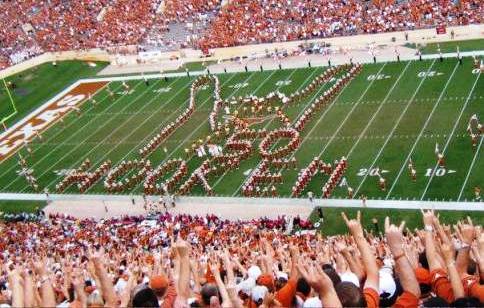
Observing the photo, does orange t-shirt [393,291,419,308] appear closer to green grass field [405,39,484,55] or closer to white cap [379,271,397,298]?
white cap [379,271,397,298]

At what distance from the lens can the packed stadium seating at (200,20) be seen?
1420 inches

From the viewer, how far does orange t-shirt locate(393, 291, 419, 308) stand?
5926mm

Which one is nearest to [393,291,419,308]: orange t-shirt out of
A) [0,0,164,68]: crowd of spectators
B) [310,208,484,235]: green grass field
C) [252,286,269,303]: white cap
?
[252,286,269,303]: white cap

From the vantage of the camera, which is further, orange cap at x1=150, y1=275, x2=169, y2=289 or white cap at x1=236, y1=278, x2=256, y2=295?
white cap at x1=236, y1=278, x2=256, y2=295

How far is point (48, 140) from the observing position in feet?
108

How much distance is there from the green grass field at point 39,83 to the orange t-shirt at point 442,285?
32770 mm

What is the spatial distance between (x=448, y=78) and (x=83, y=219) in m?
14.3

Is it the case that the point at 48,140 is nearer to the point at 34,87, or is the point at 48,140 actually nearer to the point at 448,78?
the point at 34,87

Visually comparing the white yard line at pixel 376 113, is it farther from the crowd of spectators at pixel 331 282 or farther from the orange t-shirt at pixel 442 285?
the orange t-shirt at pixel 442 285

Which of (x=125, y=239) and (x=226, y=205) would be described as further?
(x=226, y=205)

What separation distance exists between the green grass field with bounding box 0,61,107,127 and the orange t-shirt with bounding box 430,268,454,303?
32.8 metres

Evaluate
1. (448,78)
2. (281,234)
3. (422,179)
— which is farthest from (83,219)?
(448,78)

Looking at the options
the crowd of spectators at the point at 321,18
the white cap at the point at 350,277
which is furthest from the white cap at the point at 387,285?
the crowd of spectators at the point at 321,18

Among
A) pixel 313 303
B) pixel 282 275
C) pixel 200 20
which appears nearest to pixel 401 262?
pixel 313 303
